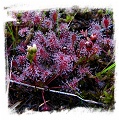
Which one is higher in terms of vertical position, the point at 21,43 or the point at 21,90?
the point at 21,43

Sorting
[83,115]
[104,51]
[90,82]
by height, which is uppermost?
[104,51]

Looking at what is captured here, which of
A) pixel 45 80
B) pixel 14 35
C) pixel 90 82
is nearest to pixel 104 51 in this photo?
pixel 90 82

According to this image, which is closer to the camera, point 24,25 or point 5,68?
point 5,68

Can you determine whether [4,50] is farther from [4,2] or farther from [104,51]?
[104,51]

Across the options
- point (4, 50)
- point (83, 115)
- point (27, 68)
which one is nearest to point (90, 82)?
point (83, 115)

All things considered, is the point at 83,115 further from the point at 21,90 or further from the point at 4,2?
the point at 4,2

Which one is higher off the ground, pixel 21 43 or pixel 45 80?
pixel 21 43
